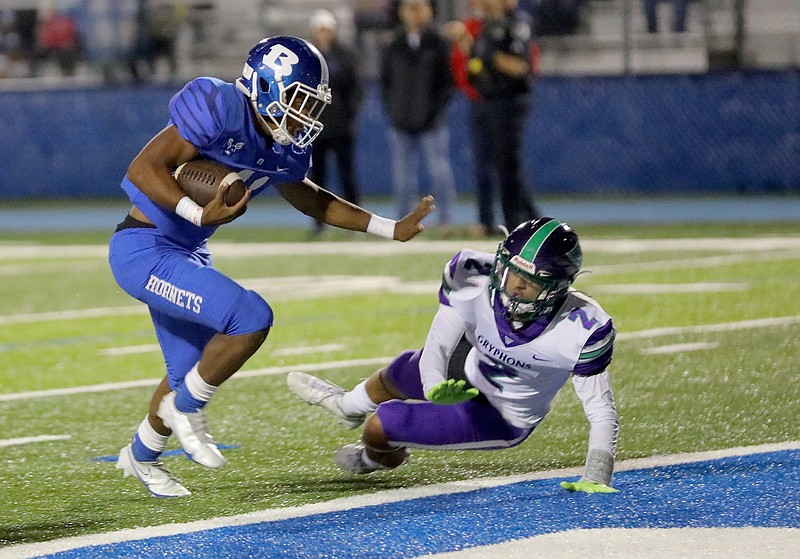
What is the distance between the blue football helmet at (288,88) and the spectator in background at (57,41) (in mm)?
14721

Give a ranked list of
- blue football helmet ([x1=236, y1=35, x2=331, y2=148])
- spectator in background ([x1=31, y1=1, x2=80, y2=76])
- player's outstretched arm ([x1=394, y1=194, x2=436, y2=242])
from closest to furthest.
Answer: blue football helmet ([x1=236, y1=35, x2=331, y2=148])
player's outstretched arm ([x1=394, y1=194, x2=436, y2=242])
spectator in background ([x1=31, y1=1, x2=80, y2=76])

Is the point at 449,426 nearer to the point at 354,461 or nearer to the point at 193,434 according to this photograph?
the point at 354,461

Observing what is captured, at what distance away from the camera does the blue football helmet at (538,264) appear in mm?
4391

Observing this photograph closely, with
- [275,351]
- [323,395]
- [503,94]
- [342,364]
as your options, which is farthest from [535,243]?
[503,94]

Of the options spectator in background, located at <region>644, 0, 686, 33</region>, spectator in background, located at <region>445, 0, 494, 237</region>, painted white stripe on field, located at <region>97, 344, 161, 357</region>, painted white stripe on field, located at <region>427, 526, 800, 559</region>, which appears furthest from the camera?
spectator in background, located at <region>644, 0, 686, 33</region>

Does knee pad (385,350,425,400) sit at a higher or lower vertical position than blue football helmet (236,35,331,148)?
lower

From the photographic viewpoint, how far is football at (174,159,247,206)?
4582 mm

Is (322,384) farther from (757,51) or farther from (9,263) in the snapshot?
(757,51)

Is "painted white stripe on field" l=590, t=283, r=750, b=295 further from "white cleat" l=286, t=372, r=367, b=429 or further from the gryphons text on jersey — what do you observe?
the gryphons text on jersey

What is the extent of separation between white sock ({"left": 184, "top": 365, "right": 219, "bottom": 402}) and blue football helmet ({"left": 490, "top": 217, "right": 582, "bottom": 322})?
96 cm

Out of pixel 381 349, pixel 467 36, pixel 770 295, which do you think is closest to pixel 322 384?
pixel 381 349

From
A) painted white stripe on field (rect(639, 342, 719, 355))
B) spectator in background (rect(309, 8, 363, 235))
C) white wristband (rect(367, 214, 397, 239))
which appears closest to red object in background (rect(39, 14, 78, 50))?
spectator in background (rect(309, 8, 363, 235))

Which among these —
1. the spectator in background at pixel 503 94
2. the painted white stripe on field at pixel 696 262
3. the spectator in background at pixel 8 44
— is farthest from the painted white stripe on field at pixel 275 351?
the spectator in background at pixel 8 44

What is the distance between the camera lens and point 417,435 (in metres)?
4.69
